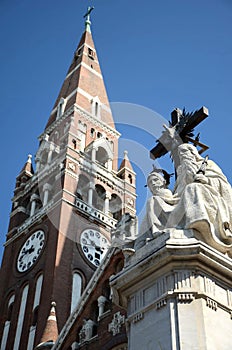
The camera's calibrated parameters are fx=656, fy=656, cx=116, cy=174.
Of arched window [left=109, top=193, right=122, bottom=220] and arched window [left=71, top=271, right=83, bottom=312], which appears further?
arched window [left=109, top=193, right=122, bottom=220]

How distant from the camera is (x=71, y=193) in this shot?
42125mm

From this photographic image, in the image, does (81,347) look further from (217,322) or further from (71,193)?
(71,193)

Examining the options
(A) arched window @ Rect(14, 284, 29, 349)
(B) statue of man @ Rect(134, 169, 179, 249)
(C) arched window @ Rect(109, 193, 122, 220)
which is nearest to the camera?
(B) statue of man @ Rect(134, 169, 179, 249)

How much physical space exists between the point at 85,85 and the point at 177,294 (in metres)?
46.8

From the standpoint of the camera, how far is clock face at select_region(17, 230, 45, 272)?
134 feet

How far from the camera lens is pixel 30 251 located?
41.8m

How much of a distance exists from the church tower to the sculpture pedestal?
2565 centimetres

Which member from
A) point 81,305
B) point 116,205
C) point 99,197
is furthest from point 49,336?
point 116,205

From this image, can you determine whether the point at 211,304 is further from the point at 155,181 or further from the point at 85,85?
the point at 85,85

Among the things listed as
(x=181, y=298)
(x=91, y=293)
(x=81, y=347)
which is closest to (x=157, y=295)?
(x=181, y=298)

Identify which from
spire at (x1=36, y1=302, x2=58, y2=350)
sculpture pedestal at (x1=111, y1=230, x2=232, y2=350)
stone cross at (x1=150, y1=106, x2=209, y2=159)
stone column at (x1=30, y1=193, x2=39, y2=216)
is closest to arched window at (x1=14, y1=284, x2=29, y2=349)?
stone column at (x1=30, y1=193, x2=39, y2=216)

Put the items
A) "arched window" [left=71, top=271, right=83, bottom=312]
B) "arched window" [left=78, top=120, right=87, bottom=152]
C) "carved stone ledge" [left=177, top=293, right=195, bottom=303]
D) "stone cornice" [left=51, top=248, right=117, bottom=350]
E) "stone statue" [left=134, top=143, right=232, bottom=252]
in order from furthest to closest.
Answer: "arched window" [left=78, top=120, right=87, bottom=152] → "arched window" [left=71, top=271, right=83, bottom=312] → "stone cornice" [left=51, top=248, right=117, bottom=350] → "stone statue" [left=134, top=143, right=232, bottom=252] → "carved stone ledge" [left=177, top=293, right=195, bottom=303]

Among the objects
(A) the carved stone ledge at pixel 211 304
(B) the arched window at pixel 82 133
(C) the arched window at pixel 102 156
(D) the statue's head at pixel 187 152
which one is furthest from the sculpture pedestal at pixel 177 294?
(C) the arched window at pixel 102 156

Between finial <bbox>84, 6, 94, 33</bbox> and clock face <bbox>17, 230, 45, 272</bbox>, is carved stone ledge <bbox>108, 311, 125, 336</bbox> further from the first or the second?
finial <bbox>84, 6, 94, 33</bbox>
